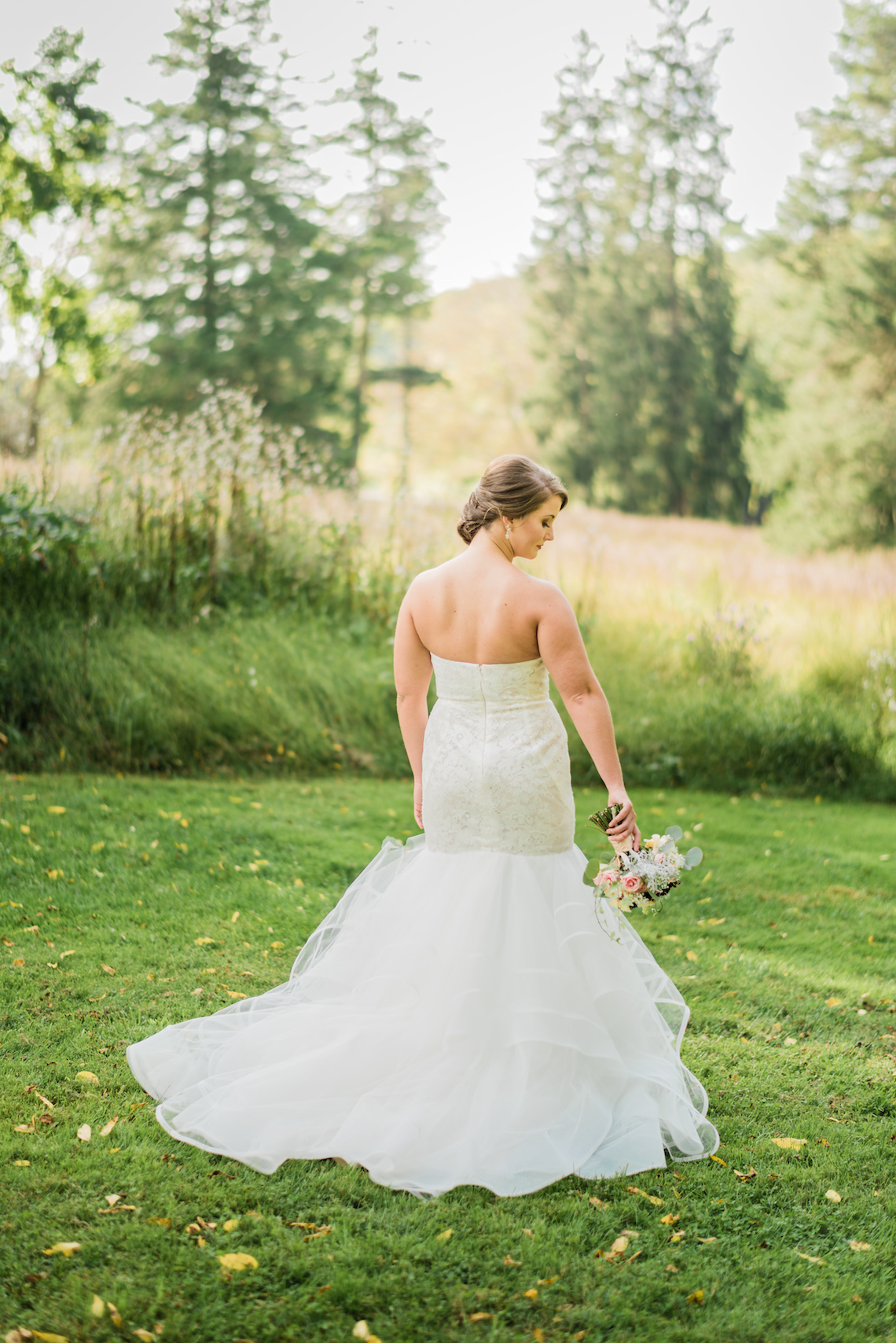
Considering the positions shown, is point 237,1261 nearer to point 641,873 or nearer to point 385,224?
point 641,873

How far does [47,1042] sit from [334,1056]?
3.95ft

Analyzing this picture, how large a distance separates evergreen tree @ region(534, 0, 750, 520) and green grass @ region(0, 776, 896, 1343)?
22.6m

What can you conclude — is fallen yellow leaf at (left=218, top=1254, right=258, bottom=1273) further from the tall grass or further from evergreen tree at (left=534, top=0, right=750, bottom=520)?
evergreen tree at (left=534, top=0, right=750, bottom=520)

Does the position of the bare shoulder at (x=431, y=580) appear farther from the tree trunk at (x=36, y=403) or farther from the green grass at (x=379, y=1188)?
the tree trunk at (x=36, y=403)

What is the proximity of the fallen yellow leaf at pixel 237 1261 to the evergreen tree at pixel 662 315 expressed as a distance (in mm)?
25450

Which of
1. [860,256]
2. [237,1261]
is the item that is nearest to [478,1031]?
[237,1261]

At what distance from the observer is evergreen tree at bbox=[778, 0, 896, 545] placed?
1883cm

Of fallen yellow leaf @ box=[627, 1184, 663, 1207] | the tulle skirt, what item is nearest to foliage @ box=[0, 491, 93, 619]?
the tulle skirt

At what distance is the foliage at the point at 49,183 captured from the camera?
15969 millimetres

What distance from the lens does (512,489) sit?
2969mm

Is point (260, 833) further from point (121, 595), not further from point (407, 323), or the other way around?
point (407, 323)

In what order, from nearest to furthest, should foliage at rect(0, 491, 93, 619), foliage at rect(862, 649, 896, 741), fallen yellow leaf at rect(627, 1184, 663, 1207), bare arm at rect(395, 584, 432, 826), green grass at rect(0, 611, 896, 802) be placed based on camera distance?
fallen yellow leaf at rect(627, 1184, 663, 1207)
bare arm at rect(395, 584, 432, 826)
green grass at rect(0, 611, 896, 802)
foliage at rect(0, 491, 93, 619)
foliage at rect(862, 649, 896, 741)

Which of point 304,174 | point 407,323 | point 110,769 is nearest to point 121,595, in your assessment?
point 110,769

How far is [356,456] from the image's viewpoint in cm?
2295
